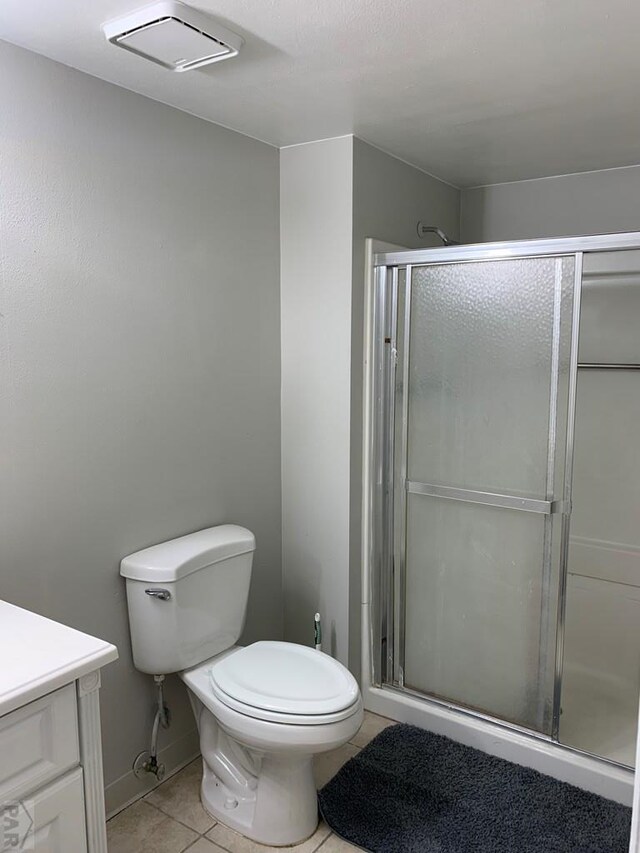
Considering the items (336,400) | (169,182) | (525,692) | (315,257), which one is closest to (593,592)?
(525,692)

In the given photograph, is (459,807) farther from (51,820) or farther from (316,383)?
(316,383)

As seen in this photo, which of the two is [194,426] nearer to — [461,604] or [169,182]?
[169,182]

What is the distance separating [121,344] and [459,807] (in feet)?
5.88

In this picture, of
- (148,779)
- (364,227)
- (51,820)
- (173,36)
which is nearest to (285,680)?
(148,779)

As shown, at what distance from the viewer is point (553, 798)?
87.2 inches

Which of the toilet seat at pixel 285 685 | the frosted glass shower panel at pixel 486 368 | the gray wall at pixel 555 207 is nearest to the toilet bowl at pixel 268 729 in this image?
the toilet seat at pixel 285 685

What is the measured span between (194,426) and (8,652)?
1022mm

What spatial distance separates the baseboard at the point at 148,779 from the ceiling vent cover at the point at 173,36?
6.87 ft

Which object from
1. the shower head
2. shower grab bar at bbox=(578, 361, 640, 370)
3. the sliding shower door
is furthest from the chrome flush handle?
shower grab bar at bbox=(578, 361, 640, 370)

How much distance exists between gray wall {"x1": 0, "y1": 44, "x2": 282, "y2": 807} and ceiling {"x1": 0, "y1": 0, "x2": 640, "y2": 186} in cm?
15

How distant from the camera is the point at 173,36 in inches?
63.1

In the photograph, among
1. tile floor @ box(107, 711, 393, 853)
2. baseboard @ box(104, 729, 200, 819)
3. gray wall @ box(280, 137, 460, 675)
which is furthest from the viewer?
gray wall @ box(280, 137, 460, 675)

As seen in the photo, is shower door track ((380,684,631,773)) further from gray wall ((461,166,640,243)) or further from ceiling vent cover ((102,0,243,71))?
ceiling vent cover ((102,0,243,71))

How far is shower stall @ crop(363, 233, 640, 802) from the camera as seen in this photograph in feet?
7.44
